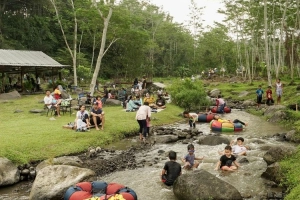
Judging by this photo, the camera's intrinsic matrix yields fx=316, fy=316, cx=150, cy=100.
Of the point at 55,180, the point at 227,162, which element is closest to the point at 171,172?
the point at 227,162

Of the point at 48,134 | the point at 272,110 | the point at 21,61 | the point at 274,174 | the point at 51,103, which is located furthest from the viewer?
the point at 21,61

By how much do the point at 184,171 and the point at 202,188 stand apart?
2.60m

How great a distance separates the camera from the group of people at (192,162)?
8.63m

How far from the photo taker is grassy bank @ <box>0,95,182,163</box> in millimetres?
10516

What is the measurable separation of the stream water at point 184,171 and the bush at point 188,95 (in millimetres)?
6842

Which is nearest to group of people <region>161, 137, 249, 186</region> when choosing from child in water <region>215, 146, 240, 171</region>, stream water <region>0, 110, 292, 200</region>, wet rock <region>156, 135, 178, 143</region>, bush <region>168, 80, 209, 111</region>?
child in water <region>215, 146, 240, 171</region>

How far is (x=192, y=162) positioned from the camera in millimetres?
10094

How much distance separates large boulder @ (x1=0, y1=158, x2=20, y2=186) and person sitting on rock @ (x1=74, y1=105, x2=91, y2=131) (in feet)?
13.9

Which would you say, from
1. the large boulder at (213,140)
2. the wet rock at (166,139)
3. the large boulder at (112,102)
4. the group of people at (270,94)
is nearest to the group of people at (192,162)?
the large boulder at (213,140)

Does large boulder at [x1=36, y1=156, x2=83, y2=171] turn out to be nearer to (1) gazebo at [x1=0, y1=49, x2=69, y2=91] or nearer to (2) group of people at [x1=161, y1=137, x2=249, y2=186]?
(2) group of people at [x1=161, y1=137, x2=249, y2=186]

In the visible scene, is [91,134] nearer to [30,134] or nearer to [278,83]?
[30,134]

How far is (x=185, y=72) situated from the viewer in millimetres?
53344

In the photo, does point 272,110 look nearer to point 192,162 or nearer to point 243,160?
point 243,160

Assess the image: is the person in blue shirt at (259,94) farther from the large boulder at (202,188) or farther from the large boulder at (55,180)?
the large boulder at (55,180)
